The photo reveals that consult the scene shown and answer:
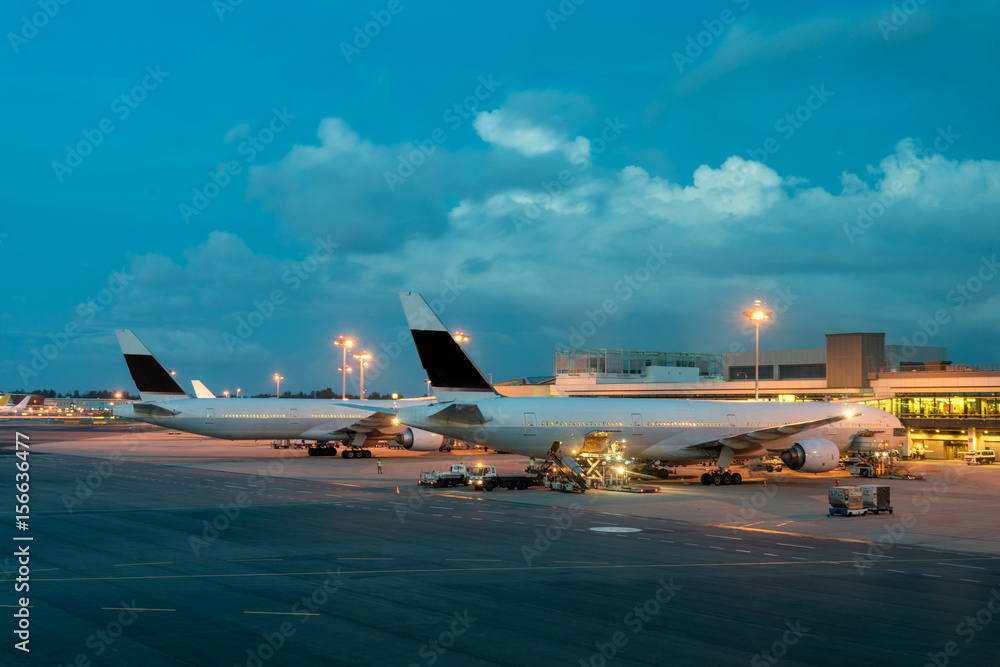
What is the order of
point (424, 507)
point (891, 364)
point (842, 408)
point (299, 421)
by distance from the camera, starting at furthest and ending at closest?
point (891, 364), point (299, 421), point (842, 408), point (424, 507)

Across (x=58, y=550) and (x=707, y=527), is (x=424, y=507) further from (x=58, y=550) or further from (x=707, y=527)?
(x=58, y=550)

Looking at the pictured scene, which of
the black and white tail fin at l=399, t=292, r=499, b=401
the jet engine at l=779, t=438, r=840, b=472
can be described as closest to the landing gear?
the jet engine at l=779, t=438, r=840, b=472

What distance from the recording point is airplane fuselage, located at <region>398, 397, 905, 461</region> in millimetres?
39719

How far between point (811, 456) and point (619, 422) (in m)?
9.97

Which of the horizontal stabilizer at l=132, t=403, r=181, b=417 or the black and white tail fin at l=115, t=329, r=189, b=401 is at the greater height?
the black and white tail fin at l=115, t=329, r=189, b=401

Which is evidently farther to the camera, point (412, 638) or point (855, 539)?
point (855, 539)

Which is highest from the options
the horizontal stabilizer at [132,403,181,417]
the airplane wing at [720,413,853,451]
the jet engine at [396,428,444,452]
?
the horizontal stabilizer at [132,403,181,417]

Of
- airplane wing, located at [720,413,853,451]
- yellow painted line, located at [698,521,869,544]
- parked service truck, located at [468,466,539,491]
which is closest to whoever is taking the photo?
yellow painted line, located at [698,521,869,544]

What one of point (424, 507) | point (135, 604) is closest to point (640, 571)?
point (135, 604)

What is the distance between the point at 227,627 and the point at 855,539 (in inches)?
754

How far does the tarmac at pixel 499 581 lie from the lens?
1331cm

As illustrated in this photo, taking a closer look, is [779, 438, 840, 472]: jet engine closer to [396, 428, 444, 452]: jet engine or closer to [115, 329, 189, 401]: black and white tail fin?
[396, 428, 444, 452]: jet engine

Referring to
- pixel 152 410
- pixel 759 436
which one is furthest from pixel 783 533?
pixel 152 410

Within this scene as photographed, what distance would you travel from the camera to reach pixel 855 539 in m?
25.7
